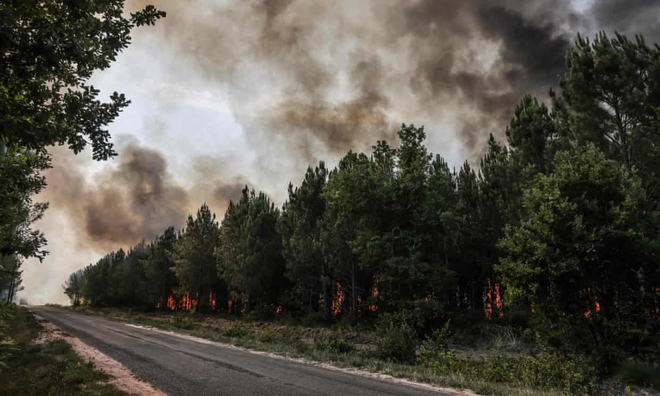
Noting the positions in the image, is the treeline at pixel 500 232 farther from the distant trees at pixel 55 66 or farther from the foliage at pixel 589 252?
the distant trees at pixel 55 66

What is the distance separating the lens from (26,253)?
460 inches

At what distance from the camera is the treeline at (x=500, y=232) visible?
1745cm

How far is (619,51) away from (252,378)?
28969 mm

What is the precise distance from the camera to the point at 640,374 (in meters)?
14.9

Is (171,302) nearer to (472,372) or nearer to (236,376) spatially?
(236,376)

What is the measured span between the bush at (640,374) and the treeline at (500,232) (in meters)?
1.25

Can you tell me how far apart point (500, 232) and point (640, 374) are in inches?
881

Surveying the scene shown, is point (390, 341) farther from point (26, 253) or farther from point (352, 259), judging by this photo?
point (352, 259)

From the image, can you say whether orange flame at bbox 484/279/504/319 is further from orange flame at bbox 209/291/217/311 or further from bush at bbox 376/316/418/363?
orange flame at bbox 209/291/217/311

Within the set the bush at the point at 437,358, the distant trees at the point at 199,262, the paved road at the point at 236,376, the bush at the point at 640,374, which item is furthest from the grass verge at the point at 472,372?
the distant trees at the point at 199,262

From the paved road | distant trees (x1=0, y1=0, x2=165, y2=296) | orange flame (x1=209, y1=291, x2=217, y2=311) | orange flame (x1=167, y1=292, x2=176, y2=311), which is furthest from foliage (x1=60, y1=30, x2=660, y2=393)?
orange flame (x1=167, y1=292, x2=176, y2=311)

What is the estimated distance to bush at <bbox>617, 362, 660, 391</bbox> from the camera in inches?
566

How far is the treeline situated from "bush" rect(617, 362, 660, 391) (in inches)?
49.0

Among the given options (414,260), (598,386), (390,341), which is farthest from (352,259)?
(598,386)
